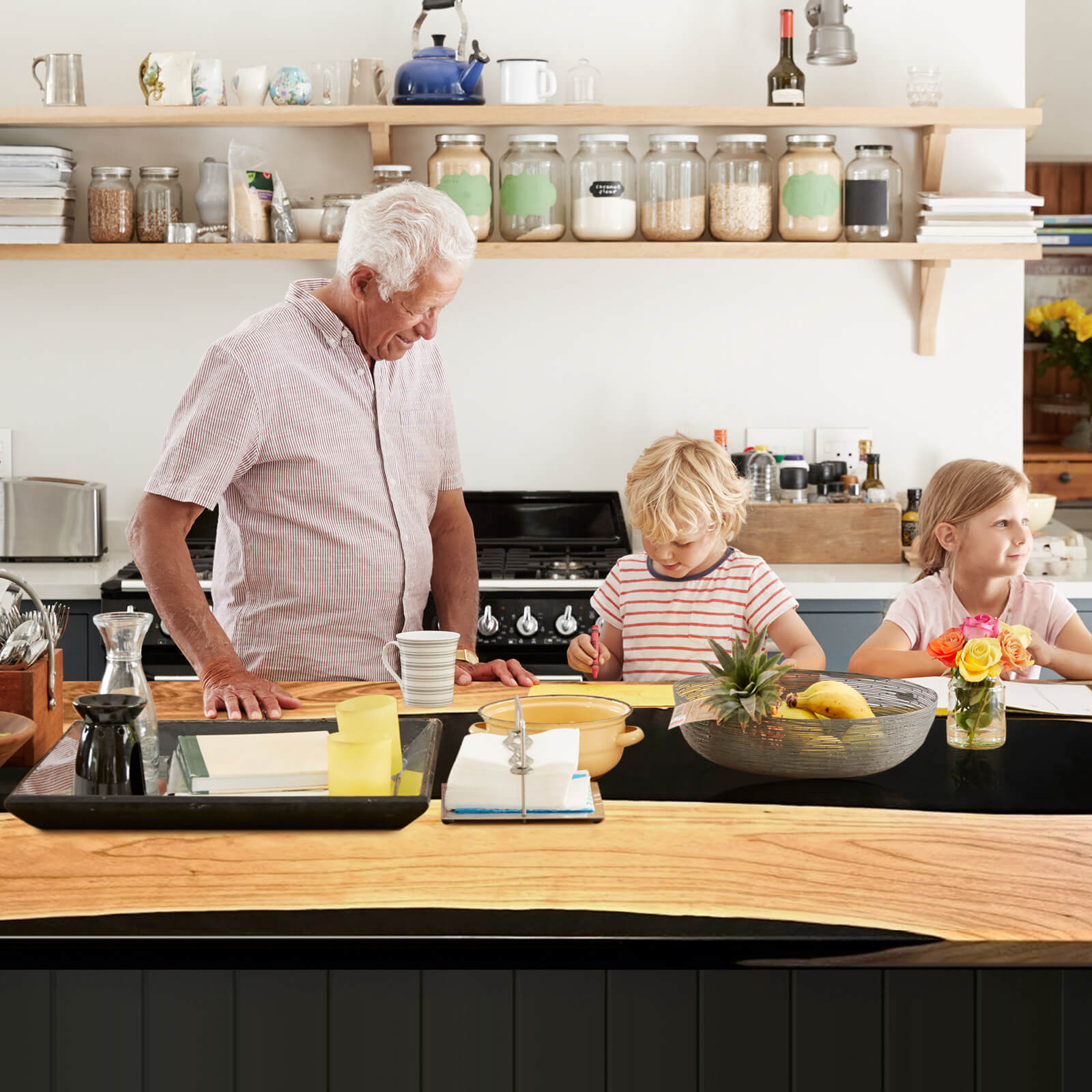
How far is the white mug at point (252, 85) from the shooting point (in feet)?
10.5

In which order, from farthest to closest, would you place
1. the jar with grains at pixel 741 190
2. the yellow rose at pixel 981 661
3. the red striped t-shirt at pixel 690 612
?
the jar with grains at pixel 741 190 < the red striped t-shirt at pixel 690 612 < the yellow rose at pixel 981 661

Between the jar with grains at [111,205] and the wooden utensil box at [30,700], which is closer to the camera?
the wooden utensil box at [30,700]

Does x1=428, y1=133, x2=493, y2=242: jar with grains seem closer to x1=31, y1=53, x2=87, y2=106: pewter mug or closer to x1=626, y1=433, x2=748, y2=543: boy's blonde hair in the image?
x1=31, y1=53, x2=87, y2=106: pewter mug

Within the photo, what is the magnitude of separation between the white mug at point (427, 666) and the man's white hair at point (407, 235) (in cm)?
63

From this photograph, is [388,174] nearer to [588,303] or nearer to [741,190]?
[588,303]

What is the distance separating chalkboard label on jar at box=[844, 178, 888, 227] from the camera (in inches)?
127

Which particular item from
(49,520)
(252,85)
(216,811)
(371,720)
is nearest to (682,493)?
(371,720)

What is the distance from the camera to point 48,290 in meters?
Result: 3.49

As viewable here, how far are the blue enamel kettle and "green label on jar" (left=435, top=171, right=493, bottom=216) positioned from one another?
0.59 ft

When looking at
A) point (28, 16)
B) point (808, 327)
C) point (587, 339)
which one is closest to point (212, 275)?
point (28, 16)

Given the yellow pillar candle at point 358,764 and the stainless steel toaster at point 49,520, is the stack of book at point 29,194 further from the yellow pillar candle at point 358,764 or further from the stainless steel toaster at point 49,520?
the yellow pillar candle at point 358,764

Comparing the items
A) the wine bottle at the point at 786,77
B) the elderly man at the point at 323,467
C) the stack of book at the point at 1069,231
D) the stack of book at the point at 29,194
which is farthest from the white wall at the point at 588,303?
the stack of book at the point at 1069,231

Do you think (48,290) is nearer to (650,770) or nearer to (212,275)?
(212,275)

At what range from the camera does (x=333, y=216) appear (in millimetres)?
3211
